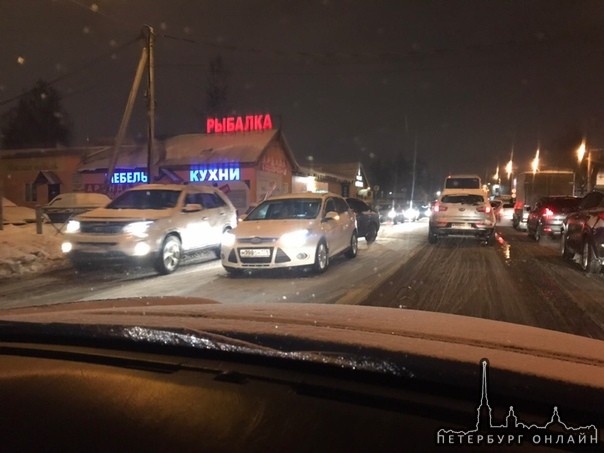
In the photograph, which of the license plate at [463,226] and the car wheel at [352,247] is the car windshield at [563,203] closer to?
the license plate at [463,226]

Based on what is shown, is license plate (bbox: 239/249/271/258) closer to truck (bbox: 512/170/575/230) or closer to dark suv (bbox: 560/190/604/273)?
dark suv (bbox: 560/190/604/273)

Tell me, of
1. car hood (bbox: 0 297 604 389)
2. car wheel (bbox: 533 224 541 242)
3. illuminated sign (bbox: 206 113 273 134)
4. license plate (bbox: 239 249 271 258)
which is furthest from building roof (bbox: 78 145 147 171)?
car hood (bbox: 0 297 604 389)

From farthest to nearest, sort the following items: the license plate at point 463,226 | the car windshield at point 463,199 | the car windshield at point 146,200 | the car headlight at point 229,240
Answer: the car windshield at point 463,199
the license plate at point 463,226
the car windshield at point 146,200
the car headlight at point 229,240

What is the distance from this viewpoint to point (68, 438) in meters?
1.85

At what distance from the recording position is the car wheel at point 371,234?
18.5m

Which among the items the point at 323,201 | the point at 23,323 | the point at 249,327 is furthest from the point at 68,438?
the point at 323,201

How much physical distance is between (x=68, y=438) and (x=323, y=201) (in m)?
10.4

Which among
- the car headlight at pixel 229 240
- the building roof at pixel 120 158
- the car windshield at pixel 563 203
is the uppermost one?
the building roof at pixel 120 158

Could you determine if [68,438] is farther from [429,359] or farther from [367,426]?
[429,359]

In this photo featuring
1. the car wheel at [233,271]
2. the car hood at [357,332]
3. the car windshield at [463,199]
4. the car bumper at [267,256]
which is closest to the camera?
the car hood at [357,332]

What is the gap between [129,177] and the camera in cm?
3375

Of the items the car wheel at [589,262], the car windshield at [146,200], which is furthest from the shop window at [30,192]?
the car wheel at [589,262]

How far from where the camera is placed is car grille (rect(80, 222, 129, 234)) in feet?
34.8

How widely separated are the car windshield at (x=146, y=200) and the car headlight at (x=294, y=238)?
3.10 m
